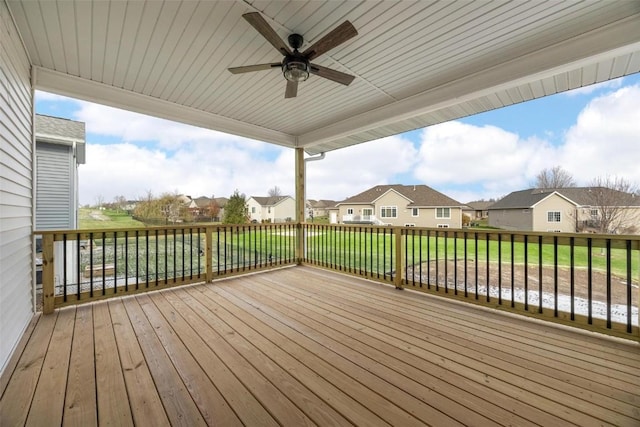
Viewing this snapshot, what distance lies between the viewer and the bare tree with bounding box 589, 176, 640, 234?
2.33m

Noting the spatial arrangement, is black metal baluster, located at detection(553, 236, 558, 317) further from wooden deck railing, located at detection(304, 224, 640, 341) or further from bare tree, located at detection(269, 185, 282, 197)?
bare tree, located at detection(269, 185, 282, 197)

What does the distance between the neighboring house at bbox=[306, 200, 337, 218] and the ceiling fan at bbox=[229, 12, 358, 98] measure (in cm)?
283

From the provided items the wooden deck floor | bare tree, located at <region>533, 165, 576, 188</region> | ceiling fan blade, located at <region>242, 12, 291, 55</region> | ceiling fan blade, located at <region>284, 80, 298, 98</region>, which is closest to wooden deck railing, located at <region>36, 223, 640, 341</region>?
the wooden deck floor

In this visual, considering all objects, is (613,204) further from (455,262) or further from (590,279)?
(455,262)

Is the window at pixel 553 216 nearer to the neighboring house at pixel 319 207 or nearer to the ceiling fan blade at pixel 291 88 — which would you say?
the ceiling fan blade at pixel 291 88

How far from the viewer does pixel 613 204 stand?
94.9 inches

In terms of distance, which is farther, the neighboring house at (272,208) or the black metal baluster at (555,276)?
the neighboring house at (272,208)

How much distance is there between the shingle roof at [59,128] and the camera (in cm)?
444

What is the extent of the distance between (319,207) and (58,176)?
5066 millimetres

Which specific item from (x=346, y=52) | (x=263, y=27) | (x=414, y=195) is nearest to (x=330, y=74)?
(x=346, y=52)

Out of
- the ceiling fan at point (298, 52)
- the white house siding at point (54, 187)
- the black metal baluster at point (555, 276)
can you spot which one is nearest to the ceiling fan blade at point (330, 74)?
the ceiling fan at point (298, 52)

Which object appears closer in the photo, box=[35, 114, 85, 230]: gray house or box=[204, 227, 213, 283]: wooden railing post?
box=[204, 227, 213, 283]: wooden railing post

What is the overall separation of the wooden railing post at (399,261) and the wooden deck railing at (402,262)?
0.6 inches

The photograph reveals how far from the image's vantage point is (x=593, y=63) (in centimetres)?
236
